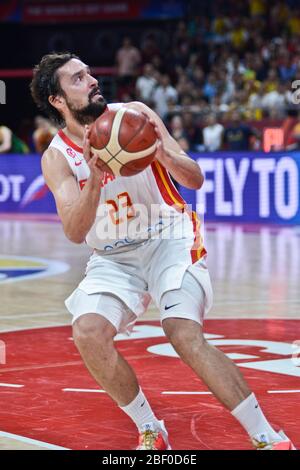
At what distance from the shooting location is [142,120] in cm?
517

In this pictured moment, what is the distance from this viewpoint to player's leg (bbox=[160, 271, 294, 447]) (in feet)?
16.5

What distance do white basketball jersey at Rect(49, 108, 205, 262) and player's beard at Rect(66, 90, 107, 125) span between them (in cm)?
13

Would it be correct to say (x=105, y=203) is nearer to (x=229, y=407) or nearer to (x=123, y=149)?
(x=123, y=149)

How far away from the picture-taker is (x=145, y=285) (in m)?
5.62

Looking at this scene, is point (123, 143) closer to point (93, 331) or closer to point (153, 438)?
point (93, 331)

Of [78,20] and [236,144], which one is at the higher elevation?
[78,20]

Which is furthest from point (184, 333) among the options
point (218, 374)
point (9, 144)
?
point (9, 144)

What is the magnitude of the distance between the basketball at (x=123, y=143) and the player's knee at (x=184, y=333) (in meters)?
0.74

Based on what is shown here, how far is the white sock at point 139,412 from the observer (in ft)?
17.7

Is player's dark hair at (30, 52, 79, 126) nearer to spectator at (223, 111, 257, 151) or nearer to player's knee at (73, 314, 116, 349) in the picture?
player's knee at (73, 314, 116, 349)

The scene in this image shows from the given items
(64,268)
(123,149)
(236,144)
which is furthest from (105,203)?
(236,144)

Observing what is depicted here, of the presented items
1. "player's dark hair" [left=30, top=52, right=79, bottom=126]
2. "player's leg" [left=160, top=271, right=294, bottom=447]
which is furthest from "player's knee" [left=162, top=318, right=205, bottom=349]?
"player's dark hair" [left=30, top=52, right=79, bottom=126]
